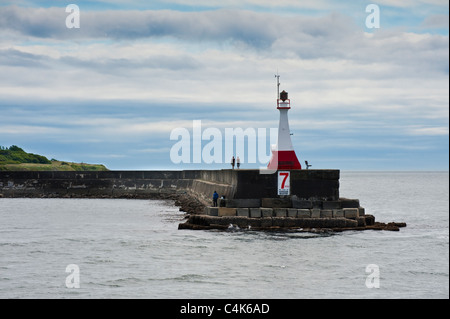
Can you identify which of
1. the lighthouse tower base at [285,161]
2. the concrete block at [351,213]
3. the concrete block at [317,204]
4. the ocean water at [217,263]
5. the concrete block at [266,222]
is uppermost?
the lighthouse tower base at [285,161]

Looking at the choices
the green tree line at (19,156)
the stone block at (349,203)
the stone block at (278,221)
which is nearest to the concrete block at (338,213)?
the stone block at (349,203)

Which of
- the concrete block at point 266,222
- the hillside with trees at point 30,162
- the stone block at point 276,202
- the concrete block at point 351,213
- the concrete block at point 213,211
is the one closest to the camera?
the concrete block at point 266,222

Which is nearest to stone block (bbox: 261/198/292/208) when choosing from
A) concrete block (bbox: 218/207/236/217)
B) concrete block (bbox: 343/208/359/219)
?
concrete block (bbox: 218/207/236/217)

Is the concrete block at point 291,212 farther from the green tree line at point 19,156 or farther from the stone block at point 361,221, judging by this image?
the green tree line at point 19,156

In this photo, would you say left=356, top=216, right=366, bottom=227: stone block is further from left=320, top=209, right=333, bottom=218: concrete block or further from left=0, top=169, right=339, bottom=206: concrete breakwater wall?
left=0, top=169, right=339, bottom=206: concrete breakwater wall

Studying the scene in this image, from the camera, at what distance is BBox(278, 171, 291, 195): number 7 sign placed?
76.4ft

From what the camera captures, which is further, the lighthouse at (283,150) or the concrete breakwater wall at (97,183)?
the concrete breakwater wall at (97,183)

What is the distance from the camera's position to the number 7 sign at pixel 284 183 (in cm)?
2328

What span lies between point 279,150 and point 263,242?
6667 millimetres

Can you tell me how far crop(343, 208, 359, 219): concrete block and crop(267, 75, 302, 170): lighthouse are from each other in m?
3.01

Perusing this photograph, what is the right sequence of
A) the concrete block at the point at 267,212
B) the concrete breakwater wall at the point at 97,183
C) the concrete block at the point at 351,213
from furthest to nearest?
the concrete breakwater wall at the point at 97,183 < the concrete block at the point at 351,213 < the concrete block at the point at 267,212

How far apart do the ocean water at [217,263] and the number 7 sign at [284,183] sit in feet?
6.27
